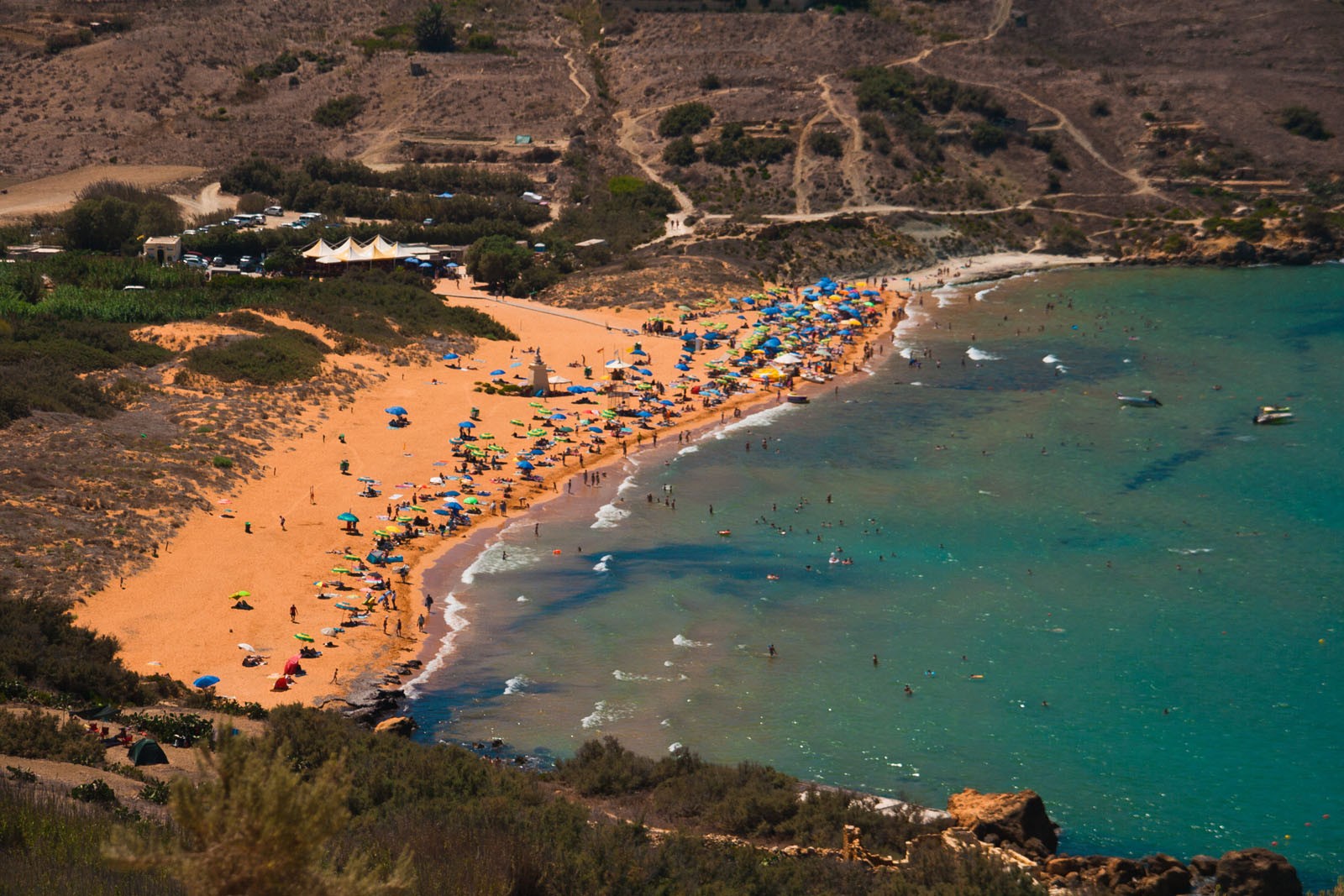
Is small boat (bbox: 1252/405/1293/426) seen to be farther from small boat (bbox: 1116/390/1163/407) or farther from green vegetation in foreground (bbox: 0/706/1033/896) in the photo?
green vegetation in foreground (bbox: 0/706/1033/896)

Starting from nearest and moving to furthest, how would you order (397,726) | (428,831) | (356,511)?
(428,831)
(397,726)
(356,511)

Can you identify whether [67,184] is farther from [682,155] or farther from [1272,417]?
[1272,417]

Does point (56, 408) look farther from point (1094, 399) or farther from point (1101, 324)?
point (1101, 324)

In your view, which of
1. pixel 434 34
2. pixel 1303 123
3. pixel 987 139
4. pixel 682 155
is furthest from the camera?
pixel 434 34

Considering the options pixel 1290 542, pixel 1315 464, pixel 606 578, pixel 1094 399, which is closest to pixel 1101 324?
pixel 1094 399

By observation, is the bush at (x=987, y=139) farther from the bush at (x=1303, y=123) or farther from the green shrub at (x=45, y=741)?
the green shrub at (x=45, y=741)

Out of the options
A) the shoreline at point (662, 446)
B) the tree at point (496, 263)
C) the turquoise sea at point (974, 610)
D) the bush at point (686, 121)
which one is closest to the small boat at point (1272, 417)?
the turquoise sea at point (974, 610)

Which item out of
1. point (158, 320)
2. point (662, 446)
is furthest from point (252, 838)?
point (158, 320)
